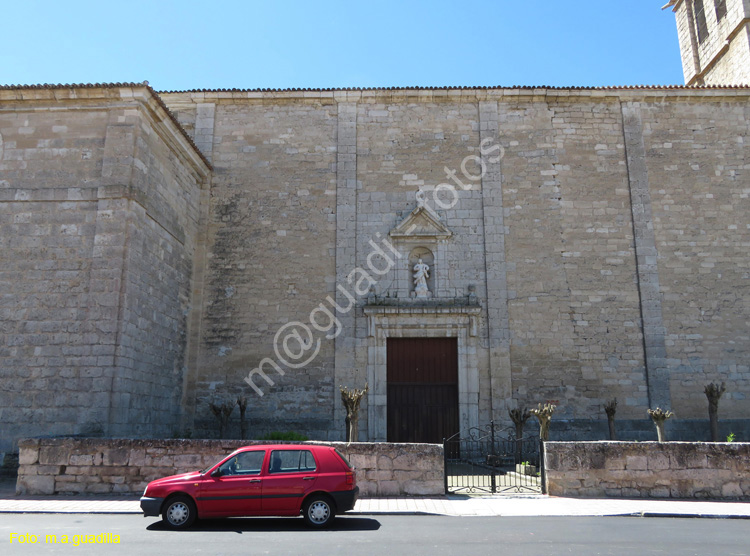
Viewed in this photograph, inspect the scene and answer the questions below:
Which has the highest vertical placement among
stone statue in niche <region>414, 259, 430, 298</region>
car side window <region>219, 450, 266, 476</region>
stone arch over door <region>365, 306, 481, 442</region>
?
stone statue in niche <region>414, 259, 430, 298</region>

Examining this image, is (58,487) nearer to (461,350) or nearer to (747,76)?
(461,350)

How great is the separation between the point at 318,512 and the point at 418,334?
24.5ft

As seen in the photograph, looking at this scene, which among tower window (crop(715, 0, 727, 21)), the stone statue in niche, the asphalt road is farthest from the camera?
tower window (crop(715, 0, 727, 21))

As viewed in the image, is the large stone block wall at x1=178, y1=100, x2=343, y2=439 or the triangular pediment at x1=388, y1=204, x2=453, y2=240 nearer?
the large stone block wall at x1=178, y1=100, x2=343, y2=439

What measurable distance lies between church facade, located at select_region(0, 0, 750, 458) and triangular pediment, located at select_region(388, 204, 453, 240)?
6cm

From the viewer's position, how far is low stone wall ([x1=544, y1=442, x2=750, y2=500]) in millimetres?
8781

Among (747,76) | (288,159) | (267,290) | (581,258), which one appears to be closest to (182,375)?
(267,290)

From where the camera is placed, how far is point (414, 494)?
348 inches

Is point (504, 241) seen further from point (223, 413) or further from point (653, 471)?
point (223, 413)

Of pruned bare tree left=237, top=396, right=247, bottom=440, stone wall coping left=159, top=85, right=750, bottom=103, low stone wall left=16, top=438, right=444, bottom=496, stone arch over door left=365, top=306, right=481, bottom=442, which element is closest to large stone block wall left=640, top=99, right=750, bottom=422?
stone wall coping left=159, top=85, right=750, bottom=103

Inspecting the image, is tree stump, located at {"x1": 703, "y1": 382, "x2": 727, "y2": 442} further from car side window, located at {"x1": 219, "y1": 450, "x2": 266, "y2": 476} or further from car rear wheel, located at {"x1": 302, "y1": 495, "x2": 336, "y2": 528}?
car side window, located at {"x1": 219, "y1": 450, "x2": 266, "y2": 476}

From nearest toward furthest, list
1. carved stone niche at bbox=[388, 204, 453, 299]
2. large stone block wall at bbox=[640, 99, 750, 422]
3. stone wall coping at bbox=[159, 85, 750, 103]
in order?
1. large stone block wall at bbox=[640, 99, 750, 422]
2. carved stone niche at bbox=[388, 204, 453, 299]
3. stone wall coping at bbox=[159, 85, 750, 103]

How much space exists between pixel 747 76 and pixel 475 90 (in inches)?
316

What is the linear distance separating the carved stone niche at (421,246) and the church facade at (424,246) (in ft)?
0.19
